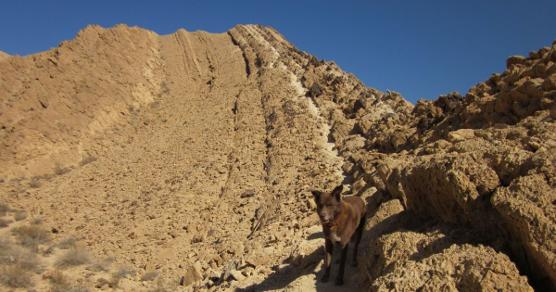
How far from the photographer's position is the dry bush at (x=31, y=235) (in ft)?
41.2

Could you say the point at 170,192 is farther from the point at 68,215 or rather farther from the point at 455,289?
the point at 455,289

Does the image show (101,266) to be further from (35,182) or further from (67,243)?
(35,182)

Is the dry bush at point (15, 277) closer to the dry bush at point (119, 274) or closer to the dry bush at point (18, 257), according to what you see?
the dry bush at point (18, 257)

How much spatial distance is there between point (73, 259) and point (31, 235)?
2776 millimetres

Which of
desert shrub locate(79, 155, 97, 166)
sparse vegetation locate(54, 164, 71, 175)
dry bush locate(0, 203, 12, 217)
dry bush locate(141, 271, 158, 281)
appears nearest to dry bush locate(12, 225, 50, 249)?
dry bush locate(0, 203, 12, 217)

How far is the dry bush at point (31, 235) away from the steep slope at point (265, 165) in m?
0.56

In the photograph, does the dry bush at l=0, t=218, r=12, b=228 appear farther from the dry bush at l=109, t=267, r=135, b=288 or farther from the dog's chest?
the dog's chest

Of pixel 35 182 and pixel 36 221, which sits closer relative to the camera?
pixel 36 221

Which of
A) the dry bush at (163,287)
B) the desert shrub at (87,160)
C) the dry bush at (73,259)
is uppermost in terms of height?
the desert shrub at (87,160)

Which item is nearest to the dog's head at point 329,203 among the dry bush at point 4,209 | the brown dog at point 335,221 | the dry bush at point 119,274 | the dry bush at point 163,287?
the brown dog at point 335,221

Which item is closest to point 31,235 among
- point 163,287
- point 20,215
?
point 20,215

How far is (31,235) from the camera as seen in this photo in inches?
518

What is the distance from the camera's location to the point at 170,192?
15.5 metres

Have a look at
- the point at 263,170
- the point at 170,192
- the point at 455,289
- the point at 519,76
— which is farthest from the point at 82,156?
the point at 455,289
